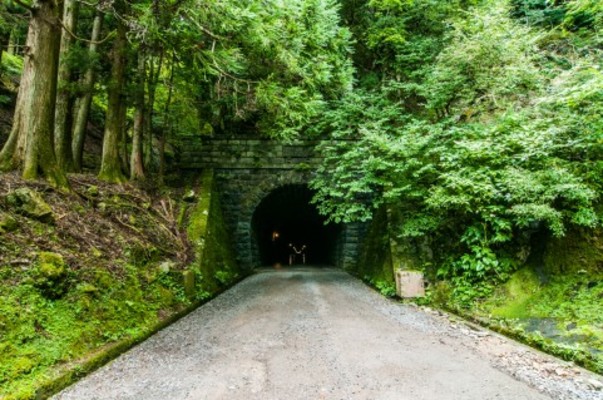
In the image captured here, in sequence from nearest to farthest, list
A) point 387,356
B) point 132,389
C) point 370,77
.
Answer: point 132,389 < point 387,356 < point 370,77

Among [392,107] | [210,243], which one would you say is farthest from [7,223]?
[392,107]

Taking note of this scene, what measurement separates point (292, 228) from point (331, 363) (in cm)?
1962

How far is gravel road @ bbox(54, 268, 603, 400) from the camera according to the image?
3.33m

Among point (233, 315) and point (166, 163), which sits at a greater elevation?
point (166, 163)

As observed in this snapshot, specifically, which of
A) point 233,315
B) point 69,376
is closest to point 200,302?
point 233,315

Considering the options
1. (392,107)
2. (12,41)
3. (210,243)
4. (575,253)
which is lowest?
(210,243)

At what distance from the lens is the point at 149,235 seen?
7371mm

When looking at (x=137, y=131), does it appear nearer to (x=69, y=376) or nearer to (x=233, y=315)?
(x=233, y=315)

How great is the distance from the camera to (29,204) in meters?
5.05

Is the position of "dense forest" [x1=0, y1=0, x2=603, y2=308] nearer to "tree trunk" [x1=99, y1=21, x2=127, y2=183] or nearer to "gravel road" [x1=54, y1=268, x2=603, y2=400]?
"tree trunk" [x1=99, y1=21, x2=127, y2=183]

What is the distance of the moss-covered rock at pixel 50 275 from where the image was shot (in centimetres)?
412

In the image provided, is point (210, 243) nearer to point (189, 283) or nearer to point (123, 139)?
point (189, 283)

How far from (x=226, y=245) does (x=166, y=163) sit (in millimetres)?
4138

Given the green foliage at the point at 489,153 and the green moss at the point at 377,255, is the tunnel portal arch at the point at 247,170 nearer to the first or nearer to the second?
the green moss at the point at 377,255
